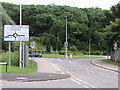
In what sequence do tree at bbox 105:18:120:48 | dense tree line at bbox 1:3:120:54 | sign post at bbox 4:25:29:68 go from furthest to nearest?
dense tree line at bbox 1:3:120:54, tree at bbox 105:18:120:48, sign post at bbox 4:25:29:68

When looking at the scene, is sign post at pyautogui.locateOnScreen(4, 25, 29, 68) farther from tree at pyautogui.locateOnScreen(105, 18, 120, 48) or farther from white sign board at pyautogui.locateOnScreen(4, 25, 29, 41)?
tree at pyautogui.locateOnScreen(105, 18, 120, 48)

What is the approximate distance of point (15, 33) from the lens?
84.9ft

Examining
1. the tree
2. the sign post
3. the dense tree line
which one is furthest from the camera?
the dense tree line

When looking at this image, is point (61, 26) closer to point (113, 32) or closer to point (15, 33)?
point (113, 32)

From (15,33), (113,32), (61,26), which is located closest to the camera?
(15,33)

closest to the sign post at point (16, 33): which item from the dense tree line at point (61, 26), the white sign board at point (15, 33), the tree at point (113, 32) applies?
the white sign board at point (15, 33)

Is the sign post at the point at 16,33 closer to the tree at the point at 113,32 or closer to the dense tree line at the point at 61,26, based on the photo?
the tree at the point at 113,32

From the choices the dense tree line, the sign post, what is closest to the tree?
the sign post

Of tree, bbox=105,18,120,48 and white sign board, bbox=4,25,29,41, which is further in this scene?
tree, bbox=105,18,120,48

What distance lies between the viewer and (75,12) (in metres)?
125

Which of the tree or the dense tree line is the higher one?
the dense tree line

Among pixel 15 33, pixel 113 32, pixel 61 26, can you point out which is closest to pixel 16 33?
pixel 15 33

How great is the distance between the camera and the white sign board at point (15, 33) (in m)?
25.4

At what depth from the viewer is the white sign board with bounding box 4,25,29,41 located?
25428mm
